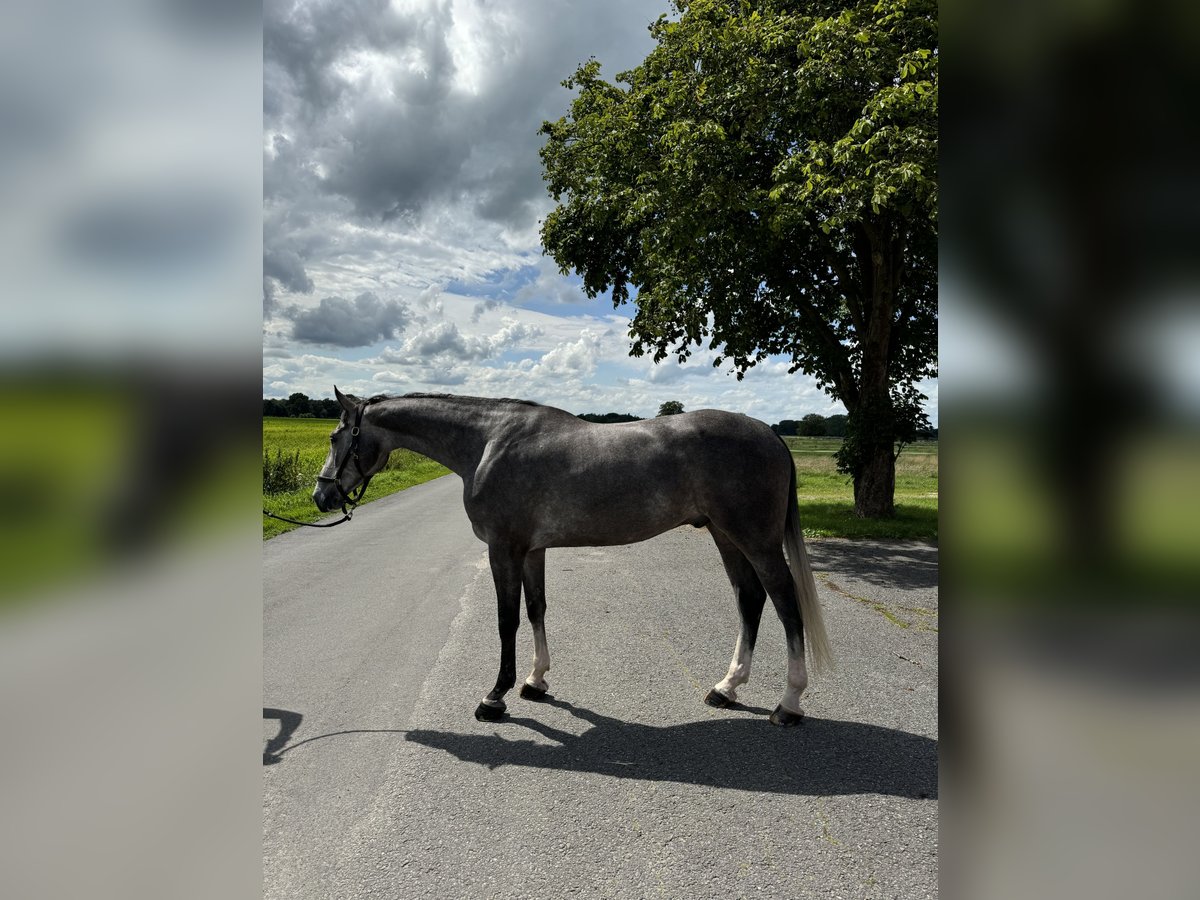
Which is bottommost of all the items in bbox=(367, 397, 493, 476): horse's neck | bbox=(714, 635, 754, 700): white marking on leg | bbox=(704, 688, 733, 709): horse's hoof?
bbox=(704, 688, 733, 709): horse's hoof

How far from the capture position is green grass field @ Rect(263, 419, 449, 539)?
13.2m

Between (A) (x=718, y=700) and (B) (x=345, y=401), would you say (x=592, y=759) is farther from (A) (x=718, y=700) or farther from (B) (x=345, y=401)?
(B) (x=345, y=401)

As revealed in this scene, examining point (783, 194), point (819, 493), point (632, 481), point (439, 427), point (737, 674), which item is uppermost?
point (783, 194)

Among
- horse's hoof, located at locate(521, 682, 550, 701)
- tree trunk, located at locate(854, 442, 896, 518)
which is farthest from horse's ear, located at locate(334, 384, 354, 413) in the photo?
tree trunk, located at locate(854, 442, 896, 518)

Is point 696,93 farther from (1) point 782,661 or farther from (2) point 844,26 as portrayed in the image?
(1) point 782,661

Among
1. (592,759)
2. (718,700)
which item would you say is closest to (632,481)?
Answer: (718,700)

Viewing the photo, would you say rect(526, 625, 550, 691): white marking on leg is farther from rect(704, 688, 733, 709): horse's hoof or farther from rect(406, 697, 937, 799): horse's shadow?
rect(704, 688, 733, 709): horse's hoof

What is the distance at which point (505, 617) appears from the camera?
432 cm

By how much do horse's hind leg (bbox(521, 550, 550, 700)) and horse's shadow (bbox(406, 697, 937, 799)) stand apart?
1.14ft

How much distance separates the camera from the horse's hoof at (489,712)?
4.12m

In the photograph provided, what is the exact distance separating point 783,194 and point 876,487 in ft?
19.7

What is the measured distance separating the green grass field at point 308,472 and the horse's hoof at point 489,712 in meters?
8.17

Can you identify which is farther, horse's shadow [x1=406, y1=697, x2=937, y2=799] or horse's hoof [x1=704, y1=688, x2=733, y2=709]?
horse's hoof [x1=704, y1=688, x2=733, y2=709]
